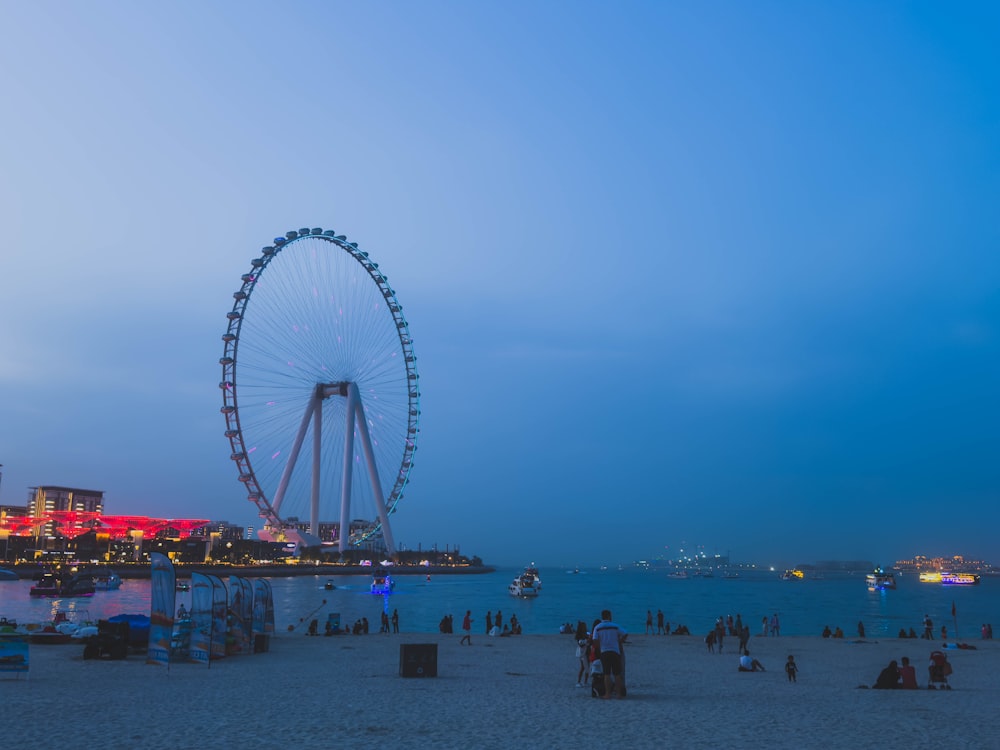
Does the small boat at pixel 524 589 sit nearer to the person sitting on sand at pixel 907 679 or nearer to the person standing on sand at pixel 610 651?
the person sitting on sand at pixel 907 679

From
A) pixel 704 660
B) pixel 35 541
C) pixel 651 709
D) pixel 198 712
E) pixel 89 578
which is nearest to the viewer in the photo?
pixel 198 712

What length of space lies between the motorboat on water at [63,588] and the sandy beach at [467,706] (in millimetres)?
57327

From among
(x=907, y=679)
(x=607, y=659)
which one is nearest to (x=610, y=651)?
(x=607, y=659)

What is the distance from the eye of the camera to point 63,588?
76.1 meters

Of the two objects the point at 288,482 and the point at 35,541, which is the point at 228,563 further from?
the point at 288,482

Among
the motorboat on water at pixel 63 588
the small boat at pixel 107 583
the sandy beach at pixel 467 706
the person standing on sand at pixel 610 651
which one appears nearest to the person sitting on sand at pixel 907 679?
the sandy beach at pixel 467 706

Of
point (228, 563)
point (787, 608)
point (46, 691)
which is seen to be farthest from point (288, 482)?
point (46, 691)

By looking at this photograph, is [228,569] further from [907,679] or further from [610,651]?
[610,651]

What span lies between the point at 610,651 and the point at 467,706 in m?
2.66

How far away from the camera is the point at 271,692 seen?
1681 centimetres

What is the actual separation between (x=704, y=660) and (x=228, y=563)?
158 metres

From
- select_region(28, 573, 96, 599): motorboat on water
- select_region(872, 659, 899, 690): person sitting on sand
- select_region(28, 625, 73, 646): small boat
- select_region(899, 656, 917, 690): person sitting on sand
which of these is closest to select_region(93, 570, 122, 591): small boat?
select_region(28, 573, 96, 599): motorboat on water

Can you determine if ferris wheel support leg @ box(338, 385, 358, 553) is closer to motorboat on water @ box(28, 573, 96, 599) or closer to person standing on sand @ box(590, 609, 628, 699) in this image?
motorboat on water @ box(28, 573, 96, 599)

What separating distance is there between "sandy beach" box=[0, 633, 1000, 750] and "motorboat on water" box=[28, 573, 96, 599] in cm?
5733
